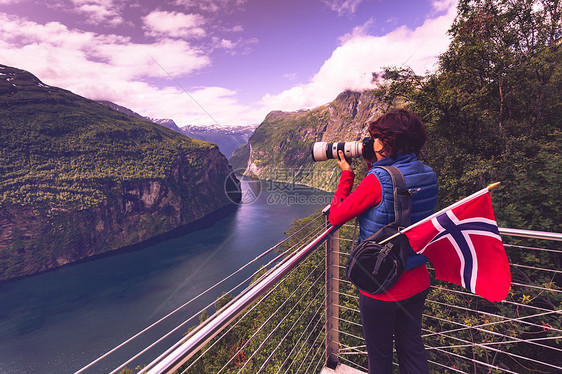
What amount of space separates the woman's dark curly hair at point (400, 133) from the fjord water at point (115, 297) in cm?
3413

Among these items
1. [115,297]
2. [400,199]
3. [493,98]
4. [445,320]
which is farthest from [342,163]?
[115,297]

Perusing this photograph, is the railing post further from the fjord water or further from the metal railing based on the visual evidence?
the fjord water

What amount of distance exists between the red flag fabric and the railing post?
2.54 feet

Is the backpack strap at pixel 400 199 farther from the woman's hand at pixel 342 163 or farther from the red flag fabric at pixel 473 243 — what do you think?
the woman's hand at pixel 342 163

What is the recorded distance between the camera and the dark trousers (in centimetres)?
153

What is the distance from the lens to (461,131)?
903 cm

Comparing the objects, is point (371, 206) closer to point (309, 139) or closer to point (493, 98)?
point (493, 98)

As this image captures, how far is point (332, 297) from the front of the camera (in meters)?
2.29

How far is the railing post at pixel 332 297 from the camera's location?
2.14 m

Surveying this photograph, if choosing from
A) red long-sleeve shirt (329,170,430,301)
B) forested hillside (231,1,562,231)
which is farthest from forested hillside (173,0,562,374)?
red long-sleeve shirt (329,170,430,301)

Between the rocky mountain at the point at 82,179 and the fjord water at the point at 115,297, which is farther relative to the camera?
the rocky mountain at the point at 82,179

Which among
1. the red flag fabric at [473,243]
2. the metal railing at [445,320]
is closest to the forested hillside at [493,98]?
the metal railing at [445,320]

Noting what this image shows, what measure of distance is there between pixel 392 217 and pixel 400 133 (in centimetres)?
53

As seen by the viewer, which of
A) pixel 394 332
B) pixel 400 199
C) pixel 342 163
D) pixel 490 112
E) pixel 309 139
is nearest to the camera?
pixel 400 199
